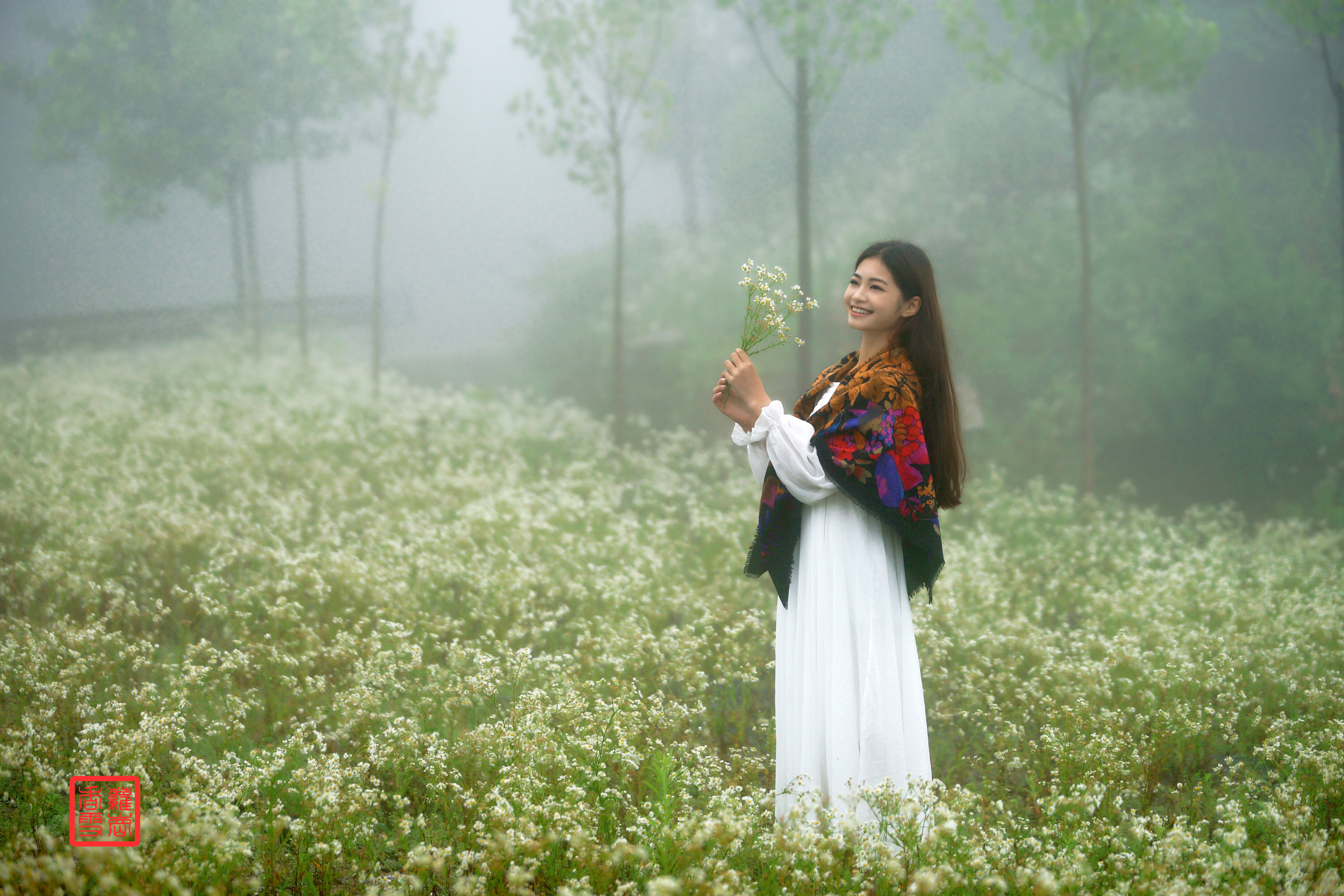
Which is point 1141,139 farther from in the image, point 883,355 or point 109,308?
point 109,308

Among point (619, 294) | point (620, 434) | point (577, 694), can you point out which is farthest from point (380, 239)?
point (577, 694)

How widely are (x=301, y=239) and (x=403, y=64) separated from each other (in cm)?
257

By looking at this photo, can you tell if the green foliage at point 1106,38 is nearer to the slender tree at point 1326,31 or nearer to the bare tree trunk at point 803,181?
the slender tree at point 1326,31

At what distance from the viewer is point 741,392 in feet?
8.32

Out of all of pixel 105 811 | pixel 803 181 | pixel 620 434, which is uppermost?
pixel 803 181

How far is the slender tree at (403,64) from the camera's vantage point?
34.0 feet

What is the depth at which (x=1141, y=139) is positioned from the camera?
1116 centimetres

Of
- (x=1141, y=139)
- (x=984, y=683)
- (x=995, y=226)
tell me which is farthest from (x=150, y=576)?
(x=1141, y=139)

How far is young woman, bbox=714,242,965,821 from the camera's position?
2459 millimetres

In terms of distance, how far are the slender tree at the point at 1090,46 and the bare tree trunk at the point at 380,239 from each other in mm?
6687

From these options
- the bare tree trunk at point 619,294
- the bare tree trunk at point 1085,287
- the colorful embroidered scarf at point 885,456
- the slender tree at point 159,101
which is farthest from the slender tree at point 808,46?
the slender tree at point 159,101

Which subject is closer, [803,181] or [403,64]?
[803,181]

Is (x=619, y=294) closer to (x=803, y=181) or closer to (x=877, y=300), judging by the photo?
(x=803, y=181)

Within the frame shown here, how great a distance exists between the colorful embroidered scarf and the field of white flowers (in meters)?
0.74
